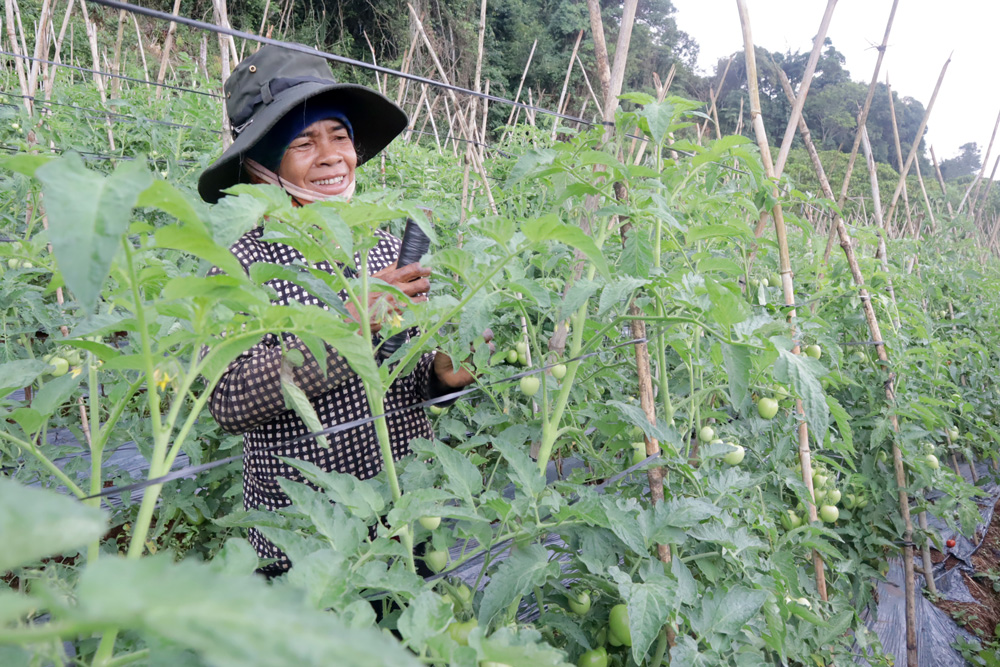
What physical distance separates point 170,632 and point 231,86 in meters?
1.53

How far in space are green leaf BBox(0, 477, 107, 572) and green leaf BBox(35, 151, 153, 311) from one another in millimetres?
126

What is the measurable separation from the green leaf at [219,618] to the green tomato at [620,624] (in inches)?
31.2

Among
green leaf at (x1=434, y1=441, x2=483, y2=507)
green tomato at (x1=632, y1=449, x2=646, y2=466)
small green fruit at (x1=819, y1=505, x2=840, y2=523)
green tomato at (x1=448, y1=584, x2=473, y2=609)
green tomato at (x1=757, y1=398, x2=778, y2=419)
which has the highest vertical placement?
green tomato at (x1=757, y1=398, x2=778, y2=419)

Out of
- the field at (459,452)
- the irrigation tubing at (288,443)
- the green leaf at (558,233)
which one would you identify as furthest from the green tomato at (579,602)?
the green leaf at (558,233)

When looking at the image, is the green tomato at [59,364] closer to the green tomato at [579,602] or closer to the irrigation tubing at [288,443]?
the irrigation tubing at [288,443]

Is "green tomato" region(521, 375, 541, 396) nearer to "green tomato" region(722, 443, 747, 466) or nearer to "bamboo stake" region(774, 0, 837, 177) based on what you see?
"green tomato" region(722, 443, 747, 466)

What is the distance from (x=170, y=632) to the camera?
255mm

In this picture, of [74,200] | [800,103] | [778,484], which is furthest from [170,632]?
[800,103]

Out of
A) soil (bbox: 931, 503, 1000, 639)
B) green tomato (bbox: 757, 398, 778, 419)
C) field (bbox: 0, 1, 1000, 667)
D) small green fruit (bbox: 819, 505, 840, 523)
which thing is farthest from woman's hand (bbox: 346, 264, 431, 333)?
soil (bbox: 931, 503, 1000, 639)

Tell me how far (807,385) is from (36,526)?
909 mm

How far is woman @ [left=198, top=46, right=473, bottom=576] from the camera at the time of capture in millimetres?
1357

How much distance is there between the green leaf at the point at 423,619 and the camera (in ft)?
1.98

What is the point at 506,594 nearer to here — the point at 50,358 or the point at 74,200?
the point at 74,200

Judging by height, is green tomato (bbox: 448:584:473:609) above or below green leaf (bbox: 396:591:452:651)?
below
